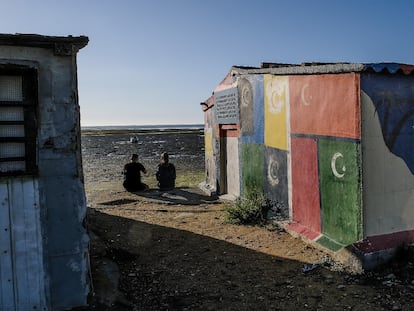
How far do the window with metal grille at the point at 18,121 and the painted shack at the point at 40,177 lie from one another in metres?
0.01

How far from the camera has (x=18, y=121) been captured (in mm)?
4641

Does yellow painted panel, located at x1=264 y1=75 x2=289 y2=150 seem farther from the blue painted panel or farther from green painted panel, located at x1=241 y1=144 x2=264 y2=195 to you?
the blue painted panel


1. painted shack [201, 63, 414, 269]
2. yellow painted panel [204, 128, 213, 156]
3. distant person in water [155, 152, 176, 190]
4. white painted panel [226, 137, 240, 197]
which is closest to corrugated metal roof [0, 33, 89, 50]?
painted shack [201, 63, 414, 269]

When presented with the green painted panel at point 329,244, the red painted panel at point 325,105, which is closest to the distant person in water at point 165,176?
the red painted panel at point 325,105

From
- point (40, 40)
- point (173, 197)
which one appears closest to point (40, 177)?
point (40, 40)

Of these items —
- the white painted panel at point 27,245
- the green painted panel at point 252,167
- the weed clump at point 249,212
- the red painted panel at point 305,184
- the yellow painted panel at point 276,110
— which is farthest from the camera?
the green painted panel at point 252,167

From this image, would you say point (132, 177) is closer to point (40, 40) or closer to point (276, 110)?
point (276, 110)

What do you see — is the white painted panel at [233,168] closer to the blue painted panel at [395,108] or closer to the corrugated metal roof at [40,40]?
the blue painted panel at [395,108]

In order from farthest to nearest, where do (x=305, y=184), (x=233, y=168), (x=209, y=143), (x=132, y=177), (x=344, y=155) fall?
(x=209, y=143) → (x=132, y=177) → (x=233, y=168) → (x=305, y=184) → (x=344, y=155)

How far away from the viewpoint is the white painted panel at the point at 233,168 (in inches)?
491

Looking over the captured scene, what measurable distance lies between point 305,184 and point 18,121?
586 centimetres

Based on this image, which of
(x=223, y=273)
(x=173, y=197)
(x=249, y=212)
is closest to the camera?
(x=223, y=273)

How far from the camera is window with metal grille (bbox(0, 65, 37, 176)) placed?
4.59 m

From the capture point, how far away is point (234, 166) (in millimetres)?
12734
